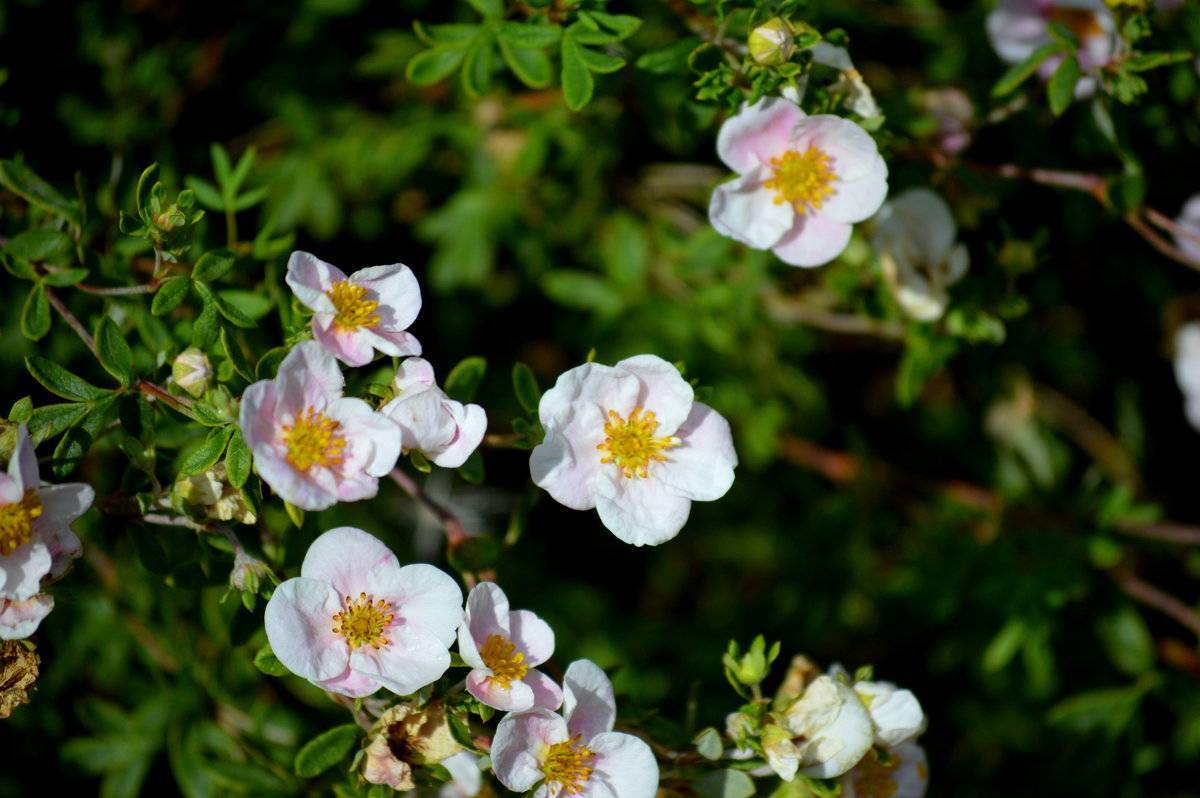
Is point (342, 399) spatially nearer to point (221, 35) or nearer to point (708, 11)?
point (708, 11)

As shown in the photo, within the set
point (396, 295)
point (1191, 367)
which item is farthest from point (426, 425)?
point (1191, 367)

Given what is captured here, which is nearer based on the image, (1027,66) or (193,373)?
(193,373)

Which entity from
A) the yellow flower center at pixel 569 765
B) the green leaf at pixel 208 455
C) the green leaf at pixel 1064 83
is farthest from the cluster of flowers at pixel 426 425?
the green leaf at pixel 1064 83

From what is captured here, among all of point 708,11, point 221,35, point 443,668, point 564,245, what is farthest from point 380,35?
point 443,668

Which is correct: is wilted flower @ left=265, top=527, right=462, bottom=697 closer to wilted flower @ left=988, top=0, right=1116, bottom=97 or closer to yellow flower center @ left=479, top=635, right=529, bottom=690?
yellow flower center @ left=479, top=635, right=529, bottom=690

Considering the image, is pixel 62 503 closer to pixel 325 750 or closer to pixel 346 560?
pixel 346 560

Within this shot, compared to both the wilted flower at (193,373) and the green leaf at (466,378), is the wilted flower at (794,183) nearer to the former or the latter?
the green leaf at (466,378)

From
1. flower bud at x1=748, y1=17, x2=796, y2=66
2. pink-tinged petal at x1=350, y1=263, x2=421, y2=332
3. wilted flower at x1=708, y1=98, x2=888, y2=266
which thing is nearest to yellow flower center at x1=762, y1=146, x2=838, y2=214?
wilted flower at x1=708, y1=98, x2=888, y2=266

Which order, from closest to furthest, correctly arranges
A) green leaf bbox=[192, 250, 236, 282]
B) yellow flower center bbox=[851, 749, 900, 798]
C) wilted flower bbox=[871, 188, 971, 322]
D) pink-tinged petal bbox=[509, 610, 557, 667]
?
pink-tinged petal bbox=[509, 610, 557, 667], green leaf bbox=[192, 250, 236, 282], yellow flower center bbox=[851, 749, 900, 798], wilted flower bbox=[871, 188, 971, 322]
